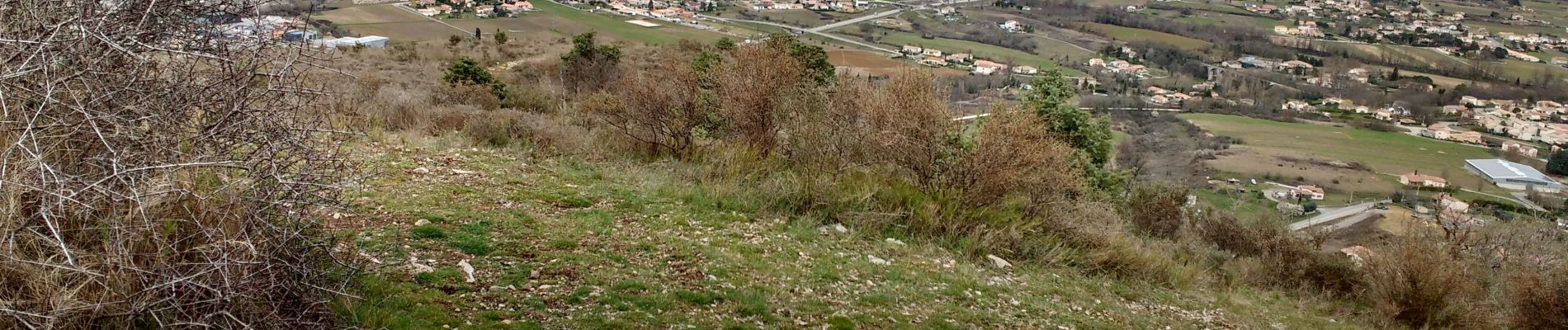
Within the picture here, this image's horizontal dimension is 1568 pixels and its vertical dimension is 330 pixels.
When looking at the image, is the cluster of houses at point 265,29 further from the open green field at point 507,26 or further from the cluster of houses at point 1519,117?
the cluster of houses at point 1519,117

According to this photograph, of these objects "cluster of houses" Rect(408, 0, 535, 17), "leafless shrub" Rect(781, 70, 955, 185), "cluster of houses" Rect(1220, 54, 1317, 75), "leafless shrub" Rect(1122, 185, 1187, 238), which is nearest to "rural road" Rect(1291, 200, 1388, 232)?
"leafless shrub" Rect(1122, 185, 1187, 238)

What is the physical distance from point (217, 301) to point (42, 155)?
83 cm

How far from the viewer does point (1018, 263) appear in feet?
29.4

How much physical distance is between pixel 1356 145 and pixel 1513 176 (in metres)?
5.71

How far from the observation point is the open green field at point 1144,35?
2314 inches

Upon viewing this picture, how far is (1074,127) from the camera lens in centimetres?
1619

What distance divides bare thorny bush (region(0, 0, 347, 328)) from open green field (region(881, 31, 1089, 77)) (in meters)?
41.2

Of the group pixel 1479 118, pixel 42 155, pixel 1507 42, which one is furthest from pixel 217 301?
pixel 1507 42

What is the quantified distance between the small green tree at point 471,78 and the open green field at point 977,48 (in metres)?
29.1

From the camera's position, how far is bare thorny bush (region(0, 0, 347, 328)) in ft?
11.5

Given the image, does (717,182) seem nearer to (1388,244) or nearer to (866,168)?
(866,168)

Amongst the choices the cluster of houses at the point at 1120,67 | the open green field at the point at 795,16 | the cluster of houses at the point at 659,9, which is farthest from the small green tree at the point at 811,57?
the open green field at the point at 795,16

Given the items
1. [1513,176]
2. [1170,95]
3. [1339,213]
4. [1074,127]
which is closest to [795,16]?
[1170,95]

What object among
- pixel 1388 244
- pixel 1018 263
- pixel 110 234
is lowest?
pixel 1388 244
